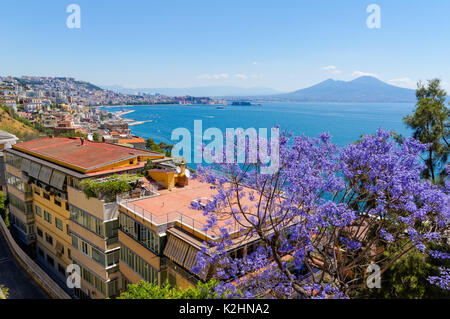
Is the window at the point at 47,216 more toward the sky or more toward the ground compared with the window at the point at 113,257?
more toward the sky

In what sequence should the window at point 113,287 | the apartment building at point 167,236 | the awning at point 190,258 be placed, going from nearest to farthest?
1. the awning at point 190,258
2. the apartment building at point 167,236
3. the window at point 113,287

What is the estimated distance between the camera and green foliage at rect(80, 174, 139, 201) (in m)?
16.8

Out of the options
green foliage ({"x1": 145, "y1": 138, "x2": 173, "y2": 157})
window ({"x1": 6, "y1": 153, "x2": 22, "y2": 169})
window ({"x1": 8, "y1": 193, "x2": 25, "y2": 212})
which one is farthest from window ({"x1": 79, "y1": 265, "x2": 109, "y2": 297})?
green foliage ({"x1": 145, "y1": 138, "x2": 173, "y2": 157})

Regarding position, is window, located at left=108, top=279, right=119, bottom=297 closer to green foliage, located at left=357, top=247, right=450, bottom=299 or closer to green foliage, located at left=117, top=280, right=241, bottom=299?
green foliage, located at left=117, top=280, right=241, bottom=299

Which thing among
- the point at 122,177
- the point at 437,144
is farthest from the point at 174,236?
the point at 437,144

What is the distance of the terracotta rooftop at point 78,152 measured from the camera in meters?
19.5

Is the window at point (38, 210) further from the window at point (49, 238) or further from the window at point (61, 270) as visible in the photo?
the window at point (61, 270)

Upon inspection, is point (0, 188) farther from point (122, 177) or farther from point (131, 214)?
point (131, 214)

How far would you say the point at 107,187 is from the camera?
16.7 m

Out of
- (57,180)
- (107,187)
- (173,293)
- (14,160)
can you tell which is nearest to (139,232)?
(107,187)

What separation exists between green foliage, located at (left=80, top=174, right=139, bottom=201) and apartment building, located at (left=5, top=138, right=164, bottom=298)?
1.10 ft

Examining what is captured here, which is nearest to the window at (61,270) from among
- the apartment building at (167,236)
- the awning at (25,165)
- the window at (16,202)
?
the window at (16,202)

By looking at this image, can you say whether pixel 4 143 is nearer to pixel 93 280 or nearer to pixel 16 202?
pixel 16 202

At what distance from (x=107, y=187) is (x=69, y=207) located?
547 centimetres
